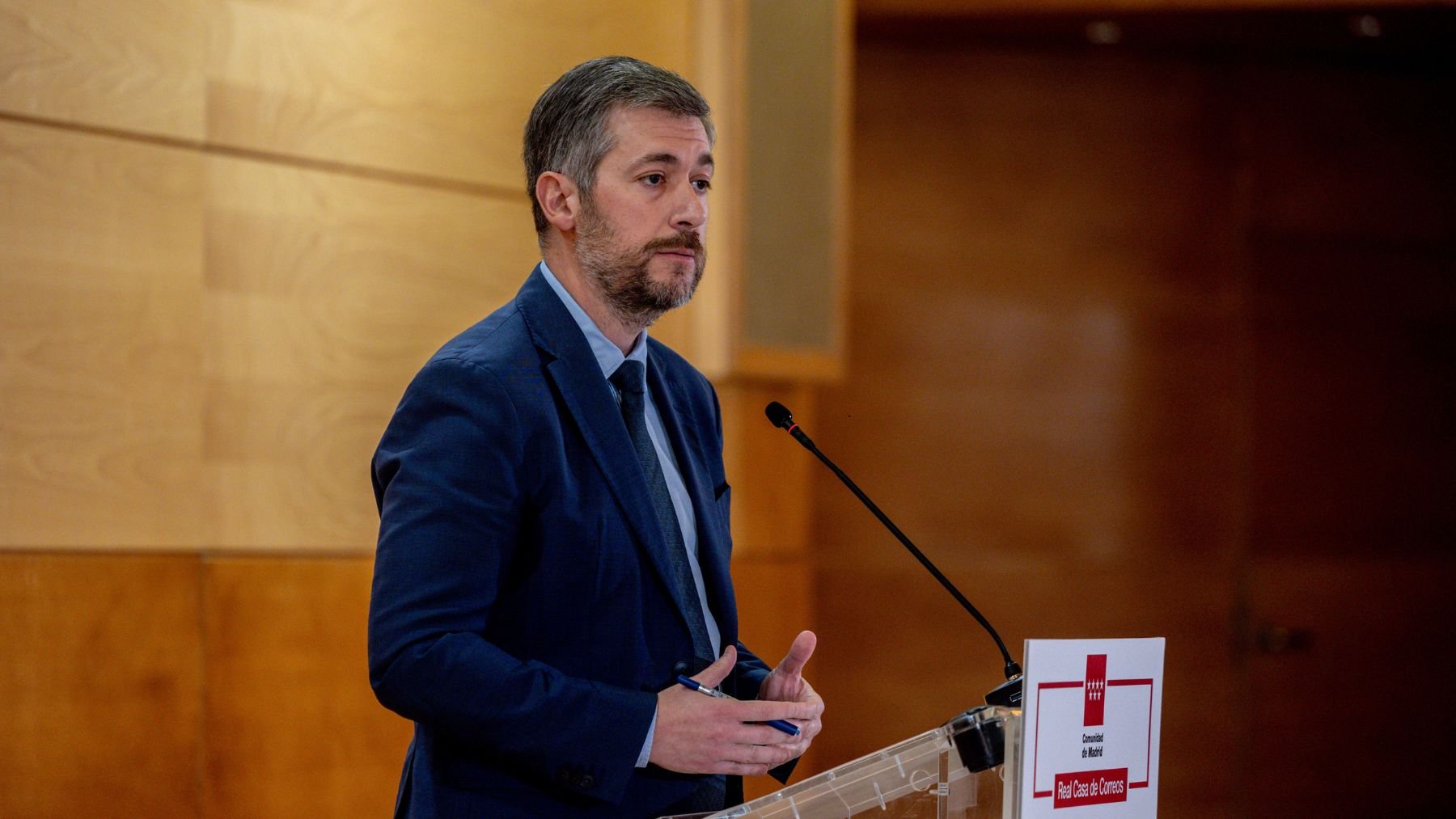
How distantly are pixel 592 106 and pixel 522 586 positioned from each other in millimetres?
612

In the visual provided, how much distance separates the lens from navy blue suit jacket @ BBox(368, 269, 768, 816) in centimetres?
156

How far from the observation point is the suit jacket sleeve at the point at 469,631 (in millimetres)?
1549

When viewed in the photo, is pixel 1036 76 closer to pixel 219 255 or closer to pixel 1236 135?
pixel 1236 135

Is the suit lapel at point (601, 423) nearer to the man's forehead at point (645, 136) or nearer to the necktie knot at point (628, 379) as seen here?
the necktie knot at point (628, 379)

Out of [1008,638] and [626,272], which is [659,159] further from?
[1008,638]

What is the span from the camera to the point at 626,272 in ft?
6.07

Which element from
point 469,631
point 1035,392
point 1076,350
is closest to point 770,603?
point 1035,392

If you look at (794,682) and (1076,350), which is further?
(1076,350)

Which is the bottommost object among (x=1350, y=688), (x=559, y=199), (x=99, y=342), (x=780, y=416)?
(x=1350, y=688)

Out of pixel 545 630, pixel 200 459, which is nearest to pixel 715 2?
pixel 200 459

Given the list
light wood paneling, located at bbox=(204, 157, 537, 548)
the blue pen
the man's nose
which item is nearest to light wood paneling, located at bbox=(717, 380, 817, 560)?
light wood paneling, located at bbox=(204, 157, 537, 548)

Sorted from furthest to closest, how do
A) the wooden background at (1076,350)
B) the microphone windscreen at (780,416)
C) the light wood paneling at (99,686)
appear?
the wooden background at (1076,350) → the light wood paneling at (99,686) → the microphone windscreen at (780,416)

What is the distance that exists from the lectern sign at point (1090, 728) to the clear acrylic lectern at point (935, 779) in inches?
1.3

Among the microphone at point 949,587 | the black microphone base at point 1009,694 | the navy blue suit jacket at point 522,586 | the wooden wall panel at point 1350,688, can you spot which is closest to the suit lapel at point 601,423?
the navy blue suit jacket at point 522,586
